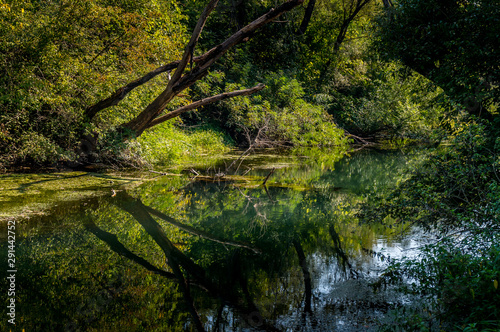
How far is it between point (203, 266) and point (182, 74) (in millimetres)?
5177

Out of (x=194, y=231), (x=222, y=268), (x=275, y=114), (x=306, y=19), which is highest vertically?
(x=306, y=19)

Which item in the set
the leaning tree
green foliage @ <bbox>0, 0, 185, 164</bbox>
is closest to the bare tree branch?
the leaning tree

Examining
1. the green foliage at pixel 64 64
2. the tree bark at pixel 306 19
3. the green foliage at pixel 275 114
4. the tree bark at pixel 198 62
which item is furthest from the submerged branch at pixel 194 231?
the tree bark at pixel 306 19

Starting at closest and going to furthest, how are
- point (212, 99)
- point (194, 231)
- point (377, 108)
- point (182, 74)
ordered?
1. point (194, 231)
2. point (182, 74)
3. point (212, 99)
4. point (377, 108)

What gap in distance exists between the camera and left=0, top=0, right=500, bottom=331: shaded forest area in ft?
12.1

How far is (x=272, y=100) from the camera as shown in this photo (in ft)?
58.3

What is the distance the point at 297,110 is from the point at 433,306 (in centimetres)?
1460

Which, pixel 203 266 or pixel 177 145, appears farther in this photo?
pixel 177 145

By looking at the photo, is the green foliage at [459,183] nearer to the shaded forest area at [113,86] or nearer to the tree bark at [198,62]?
the shaded forest area at [113,86]

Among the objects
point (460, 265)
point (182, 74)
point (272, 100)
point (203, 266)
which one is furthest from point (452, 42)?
point (272, 100)

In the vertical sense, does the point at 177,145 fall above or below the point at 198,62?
above

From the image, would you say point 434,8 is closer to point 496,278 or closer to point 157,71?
point 496,278

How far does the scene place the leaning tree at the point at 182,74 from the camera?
269 inches

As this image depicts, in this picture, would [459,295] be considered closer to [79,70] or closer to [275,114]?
[79,70]
